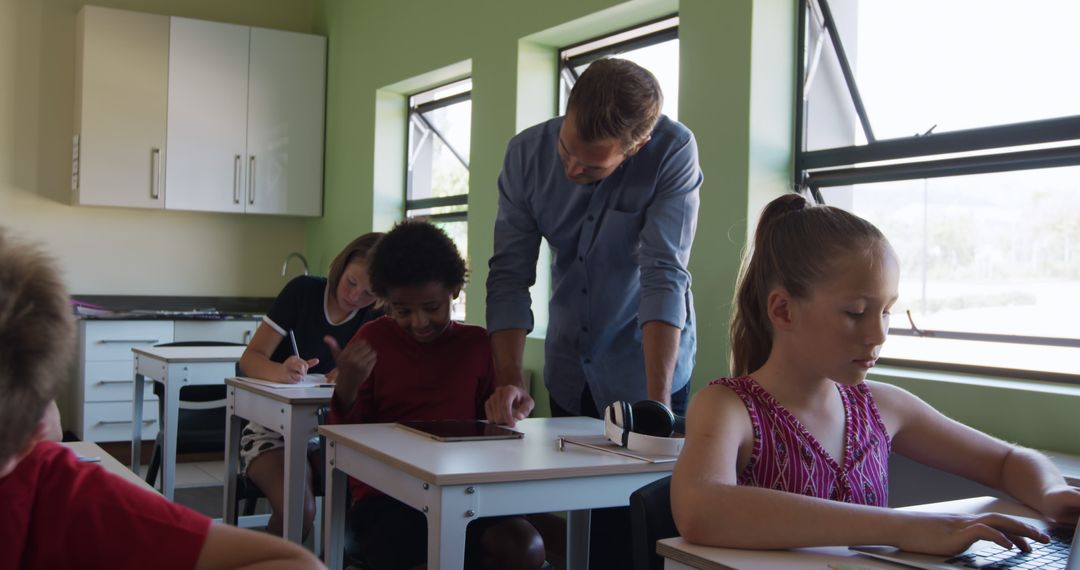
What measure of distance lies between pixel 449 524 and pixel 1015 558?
0.82 meters

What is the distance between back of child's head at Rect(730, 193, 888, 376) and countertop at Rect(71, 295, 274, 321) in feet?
14.1

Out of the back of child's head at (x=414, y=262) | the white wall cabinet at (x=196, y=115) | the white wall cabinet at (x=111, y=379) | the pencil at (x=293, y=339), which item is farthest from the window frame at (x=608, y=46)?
the white wall cabinet at (x=111, y=379)

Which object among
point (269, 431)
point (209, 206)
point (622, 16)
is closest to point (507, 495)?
point (269, 431)

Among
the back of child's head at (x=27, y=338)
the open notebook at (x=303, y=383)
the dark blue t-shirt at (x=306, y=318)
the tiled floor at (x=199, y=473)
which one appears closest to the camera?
the back of child's head at (x=27, y=338)

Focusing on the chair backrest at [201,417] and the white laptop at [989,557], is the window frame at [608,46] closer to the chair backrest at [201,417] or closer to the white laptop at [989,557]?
the chair backrest at [201,417]

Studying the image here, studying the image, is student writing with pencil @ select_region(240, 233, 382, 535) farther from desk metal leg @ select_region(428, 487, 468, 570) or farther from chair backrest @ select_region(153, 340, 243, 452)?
desk metal leg @ select_region(428, 487, 468, 570)

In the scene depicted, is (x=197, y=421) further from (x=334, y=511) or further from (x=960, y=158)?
(x=960, y=158)

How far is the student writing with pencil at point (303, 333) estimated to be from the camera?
2947 millimetres

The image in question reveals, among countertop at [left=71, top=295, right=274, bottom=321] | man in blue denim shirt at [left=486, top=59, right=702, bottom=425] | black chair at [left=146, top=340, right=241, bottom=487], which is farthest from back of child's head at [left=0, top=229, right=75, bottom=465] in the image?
countertop at [left=71, top=295, right=274, bottom=321]

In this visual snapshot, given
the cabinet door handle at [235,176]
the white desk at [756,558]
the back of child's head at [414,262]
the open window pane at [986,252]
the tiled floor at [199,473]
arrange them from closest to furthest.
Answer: the white desk at [756,558] → the back of child's head at [414,262] → the open window pane at [986,252] → the tiled floor at [199,473] → the cabinet door handle at [235,176]

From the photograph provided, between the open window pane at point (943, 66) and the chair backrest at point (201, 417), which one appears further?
the chair backrest at point (201, 417)

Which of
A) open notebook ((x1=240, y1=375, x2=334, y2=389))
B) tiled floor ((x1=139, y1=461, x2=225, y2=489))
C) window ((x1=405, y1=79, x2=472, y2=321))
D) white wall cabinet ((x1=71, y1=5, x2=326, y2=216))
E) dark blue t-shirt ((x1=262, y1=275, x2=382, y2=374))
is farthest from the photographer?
white wall cabinet ((x1=71, y1=5, x2=326, y2=216))

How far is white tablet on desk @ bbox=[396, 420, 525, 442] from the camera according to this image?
1.95 m

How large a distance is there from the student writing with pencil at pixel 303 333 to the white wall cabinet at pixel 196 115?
8.99ft
